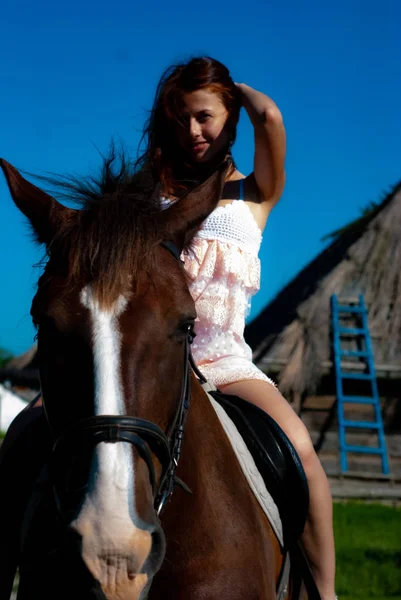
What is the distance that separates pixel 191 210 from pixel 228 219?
0.92 meters

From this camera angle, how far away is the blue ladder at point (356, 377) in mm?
14508

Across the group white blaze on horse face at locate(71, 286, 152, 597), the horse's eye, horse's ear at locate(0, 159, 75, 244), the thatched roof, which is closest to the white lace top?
horse's ear at locate(0, 159, 75, 244)

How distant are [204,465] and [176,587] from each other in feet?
1.40

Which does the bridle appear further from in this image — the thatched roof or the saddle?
the thatched roof

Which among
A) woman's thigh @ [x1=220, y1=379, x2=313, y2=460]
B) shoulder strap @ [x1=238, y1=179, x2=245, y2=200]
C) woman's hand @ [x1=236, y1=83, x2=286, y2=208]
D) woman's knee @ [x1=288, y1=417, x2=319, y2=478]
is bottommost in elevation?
woman's knee @ [x1=288, y1=417, x2=319, y2=478]

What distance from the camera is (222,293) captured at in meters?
3.59

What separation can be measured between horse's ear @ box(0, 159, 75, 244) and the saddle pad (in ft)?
2.90

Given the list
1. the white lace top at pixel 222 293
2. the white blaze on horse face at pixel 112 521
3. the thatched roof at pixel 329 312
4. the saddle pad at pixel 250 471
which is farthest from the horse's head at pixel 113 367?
the thatched roof at pixel 329 312

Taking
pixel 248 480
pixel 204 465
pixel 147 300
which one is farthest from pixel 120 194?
pixel 248 480

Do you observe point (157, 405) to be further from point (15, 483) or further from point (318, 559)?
point (318, 559)

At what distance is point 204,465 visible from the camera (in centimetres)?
274

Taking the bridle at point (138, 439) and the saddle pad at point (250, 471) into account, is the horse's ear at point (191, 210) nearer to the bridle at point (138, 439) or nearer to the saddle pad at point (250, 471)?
the bridle at point (138, 439)

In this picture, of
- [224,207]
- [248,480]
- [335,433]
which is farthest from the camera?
[335,433]

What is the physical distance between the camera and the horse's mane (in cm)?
234
